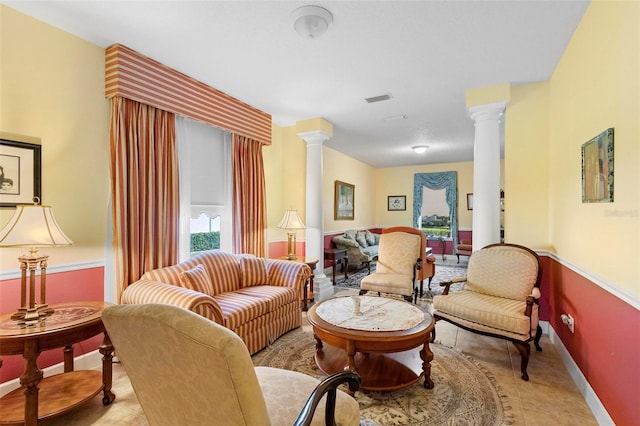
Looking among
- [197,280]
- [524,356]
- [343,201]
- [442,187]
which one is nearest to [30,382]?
[197,280]

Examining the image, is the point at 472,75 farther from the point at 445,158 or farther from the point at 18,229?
the point at 445,158

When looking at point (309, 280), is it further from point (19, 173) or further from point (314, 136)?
point (19, 173)

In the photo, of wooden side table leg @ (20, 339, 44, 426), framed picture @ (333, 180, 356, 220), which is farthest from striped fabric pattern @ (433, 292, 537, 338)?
framed picture @ (333, 180, 356, 220)

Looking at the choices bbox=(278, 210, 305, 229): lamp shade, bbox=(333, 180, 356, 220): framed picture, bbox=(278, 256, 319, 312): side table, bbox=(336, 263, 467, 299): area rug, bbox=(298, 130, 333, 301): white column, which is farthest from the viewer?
bbox=(333, 180, 356, 220): framed picture

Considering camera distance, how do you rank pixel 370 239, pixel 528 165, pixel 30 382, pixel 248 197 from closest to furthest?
pixel 30 382
pixel 528 165
pixel 248 197
pixel 370 239

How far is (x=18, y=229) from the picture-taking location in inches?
66.5

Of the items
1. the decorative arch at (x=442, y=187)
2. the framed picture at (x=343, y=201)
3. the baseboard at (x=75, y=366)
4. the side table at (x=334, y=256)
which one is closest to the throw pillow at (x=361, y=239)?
the framed picture at (x=343, y=201)

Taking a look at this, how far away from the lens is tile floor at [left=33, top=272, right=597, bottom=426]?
5.94 ft

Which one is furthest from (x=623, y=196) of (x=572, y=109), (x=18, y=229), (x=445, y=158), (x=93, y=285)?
(x=445, y=158)

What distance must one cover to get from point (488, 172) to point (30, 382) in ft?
13.4

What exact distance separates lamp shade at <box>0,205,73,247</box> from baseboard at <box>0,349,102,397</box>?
1.13m

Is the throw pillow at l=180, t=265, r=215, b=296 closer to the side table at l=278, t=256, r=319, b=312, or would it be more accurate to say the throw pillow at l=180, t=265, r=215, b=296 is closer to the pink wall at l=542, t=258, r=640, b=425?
the side table at l=278, t=256, r=319, b=312

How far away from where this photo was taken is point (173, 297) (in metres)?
2.14

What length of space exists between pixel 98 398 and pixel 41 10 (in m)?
2.75
